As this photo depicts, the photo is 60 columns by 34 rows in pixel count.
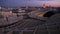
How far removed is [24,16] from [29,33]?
334 millimetres

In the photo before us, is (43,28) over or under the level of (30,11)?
under

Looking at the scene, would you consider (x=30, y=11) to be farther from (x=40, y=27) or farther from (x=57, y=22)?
(x=57, y=22)

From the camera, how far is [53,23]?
190 centimetres

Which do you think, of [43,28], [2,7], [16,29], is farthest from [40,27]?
[2,7]

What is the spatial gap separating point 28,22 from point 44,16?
285 millimetres

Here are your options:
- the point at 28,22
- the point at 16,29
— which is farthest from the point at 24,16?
the point at 16,29

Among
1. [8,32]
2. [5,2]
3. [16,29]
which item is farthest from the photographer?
[5,2]

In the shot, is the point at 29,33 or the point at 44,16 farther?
the point at 44,16

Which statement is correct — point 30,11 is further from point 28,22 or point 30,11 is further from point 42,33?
point 42,33

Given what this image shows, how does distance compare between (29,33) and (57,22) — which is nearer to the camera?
(29,33)

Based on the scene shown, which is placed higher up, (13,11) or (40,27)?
(13,11)

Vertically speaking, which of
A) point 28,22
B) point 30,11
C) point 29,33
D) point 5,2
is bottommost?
point 29,33

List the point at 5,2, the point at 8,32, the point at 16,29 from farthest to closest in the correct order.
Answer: the point at 5,2, the point at 16,29, the point at 8,32

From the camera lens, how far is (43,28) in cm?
181
